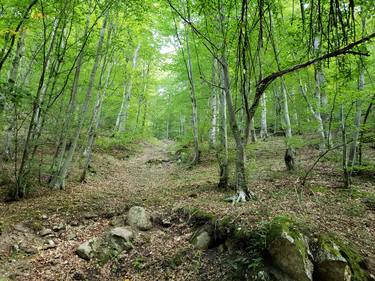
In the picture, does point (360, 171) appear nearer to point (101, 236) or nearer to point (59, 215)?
point (101, 236)

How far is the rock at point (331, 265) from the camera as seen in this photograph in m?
3.14

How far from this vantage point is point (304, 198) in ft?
18.7

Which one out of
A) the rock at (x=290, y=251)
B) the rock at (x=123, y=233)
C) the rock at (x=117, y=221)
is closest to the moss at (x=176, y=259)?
the rock at (x=123, y=233)

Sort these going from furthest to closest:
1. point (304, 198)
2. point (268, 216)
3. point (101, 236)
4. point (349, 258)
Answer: point (304, 198), point (101, 236), point (268, 216), point (349, 258)

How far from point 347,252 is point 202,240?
222cm

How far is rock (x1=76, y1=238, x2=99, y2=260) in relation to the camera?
438cm

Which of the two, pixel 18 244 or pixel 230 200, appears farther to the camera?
pixel 230 200

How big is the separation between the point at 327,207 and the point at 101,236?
4.60m

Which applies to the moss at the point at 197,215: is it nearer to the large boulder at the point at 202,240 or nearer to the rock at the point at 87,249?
the large boulder at the point at 202,240

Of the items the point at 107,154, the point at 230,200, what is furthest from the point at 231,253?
the point at 107,154

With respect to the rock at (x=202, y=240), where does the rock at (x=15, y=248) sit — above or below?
below

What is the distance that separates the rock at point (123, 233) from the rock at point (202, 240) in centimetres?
134

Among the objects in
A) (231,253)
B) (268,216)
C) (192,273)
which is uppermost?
(268,216)

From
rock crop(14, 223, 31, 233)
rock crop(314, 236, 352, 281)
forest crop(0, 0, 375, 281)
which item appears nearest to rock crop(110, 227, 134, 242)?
A: forest crop(0, 0, 375, 281)
